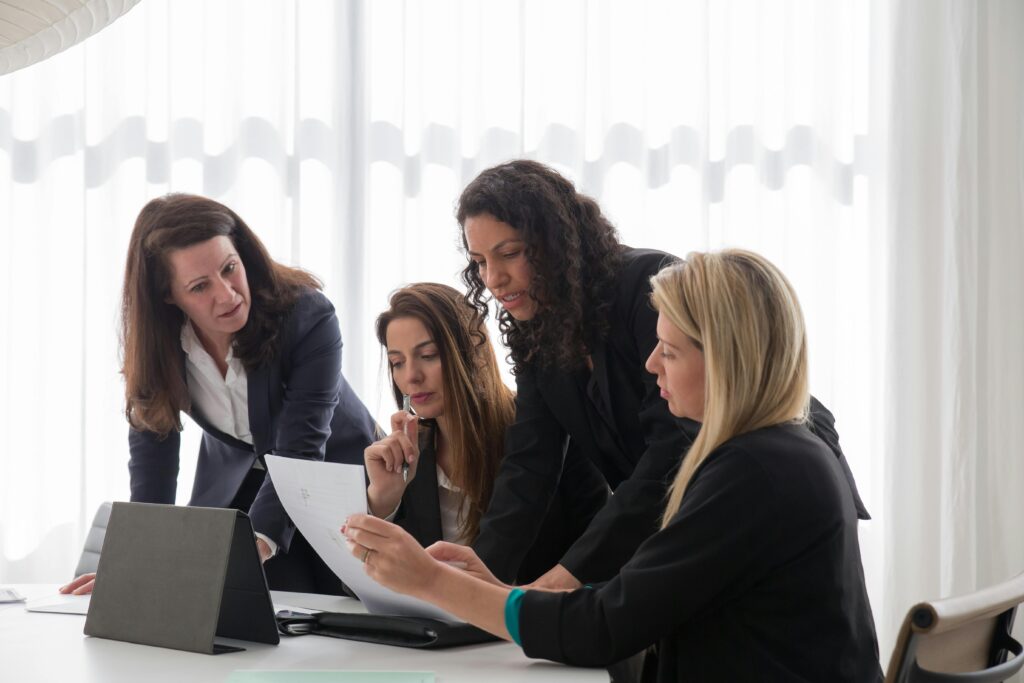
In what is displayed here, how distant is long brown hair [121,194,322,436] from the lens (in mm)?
2082

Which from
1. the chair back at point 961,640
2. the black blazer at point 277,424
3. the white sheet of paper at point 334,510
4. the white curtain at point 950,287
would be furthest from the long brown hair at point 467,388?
the white curtain at point 950,287

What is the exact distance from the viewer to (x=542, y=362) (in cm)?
186

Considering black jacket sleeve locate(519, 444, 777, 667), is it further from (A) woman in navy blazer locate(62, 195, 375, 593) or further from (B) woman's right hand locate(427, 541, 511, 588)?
(A) woman in navy blazer locate(62, 195, 375, 593)

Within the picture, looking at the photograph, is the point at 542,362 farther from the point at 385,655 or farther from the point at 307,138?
the point at 307,138

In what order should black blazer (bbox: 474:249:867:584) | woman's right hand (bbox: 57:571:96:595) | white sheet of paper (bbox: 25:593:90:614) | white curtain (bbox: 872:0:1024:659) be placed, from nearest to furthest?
1. black blazer (bbox: 474:249:867:584)
2. white sheet of paper (bbox: 25:593:90:614)
3. woman's right hand (bbox: 57:571:96:595)
4. white curtain (bbox: 872:0:1024:659)

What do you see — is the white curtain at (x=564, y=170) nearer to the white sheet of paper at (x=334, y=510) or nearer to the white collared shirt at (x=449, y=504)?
the white collared shirt at (x=449, y=504)

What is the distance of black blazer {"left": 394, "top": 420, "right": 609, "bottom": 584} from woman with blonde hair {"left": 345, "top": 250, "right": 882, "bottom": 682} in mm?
728

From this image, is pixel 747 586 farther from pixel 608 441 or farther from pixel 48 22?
pixel 48 22

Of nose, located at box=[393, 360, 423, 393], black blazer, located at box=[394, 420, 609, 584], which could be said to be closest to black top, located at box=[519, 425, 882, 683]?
black blazer, located at box=[394, 420, 609, 584]

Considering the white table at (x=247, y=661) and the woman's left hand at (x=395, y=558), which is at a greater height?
the woman's left hand at (x=395, y=558)

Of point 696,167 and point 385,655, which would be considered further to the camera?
point 696,167

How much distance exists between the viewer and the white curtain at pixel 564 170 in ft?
10.8

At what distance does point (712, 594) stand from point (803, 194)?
2.48 m

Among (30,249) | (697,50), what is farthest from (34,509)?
(697,50)
